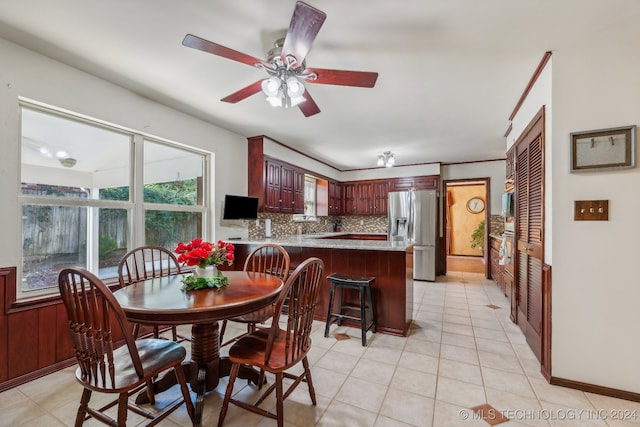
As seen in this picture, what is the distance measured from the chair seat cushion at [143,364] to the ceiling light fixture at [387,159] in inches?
169

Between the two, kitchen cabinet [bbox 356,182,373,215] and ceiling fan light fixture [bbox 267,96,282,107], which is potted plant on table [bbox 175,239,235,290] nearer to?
ceiling fan light fixture [bbox 267,96,282,107]

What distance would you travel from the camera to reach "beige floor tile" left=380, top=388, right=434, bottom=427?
1706 millimetres

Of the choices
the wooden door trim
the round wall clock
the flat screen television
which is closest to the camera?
the flat screen television

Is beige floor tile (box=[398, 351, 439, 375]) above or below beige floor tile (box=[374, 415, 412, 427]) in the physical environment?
→ below

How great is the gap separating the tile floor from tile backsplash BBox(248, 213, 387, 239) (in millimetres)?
2257

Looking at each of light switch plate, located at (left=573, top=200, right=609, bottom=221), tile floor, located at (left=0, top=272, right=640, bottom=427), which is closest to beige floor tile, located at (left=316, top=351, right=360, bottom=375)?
tile floor, located at (left=0, top=272, right=640, bottom=427)

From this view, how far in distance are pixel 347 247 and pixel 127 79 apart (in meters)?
2.72

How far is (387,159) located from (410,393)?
3.94m

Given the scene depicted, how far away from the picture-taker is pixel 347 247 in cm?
319

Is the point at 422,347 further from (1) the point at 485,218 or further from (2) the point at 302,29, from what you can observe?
(1) the point at 485,218

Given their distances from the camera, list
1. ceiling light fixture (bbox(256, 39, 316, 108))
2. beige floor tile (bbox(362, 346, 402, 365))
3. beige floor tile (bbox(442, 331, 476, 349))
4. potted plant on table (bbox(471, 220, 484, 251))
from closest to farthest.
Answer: ceiling light fixture (bbox(256, 39, 316, 108)) < beige floor tile (bbox(362, 346, 402, 365)) < beige floor tile (bbox(442, 331, 476, 349)) < potted plant on table (bbox(471, 220, 484, 251))

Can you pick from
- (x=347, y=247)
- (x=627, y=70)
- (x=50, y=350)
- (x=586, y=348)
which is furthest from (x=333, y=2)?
(x=50, y=350)

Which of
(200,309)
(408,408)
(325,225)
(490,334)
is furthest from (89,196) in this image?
(325,225)

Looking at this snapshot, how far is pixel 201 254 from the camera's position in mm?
1924
